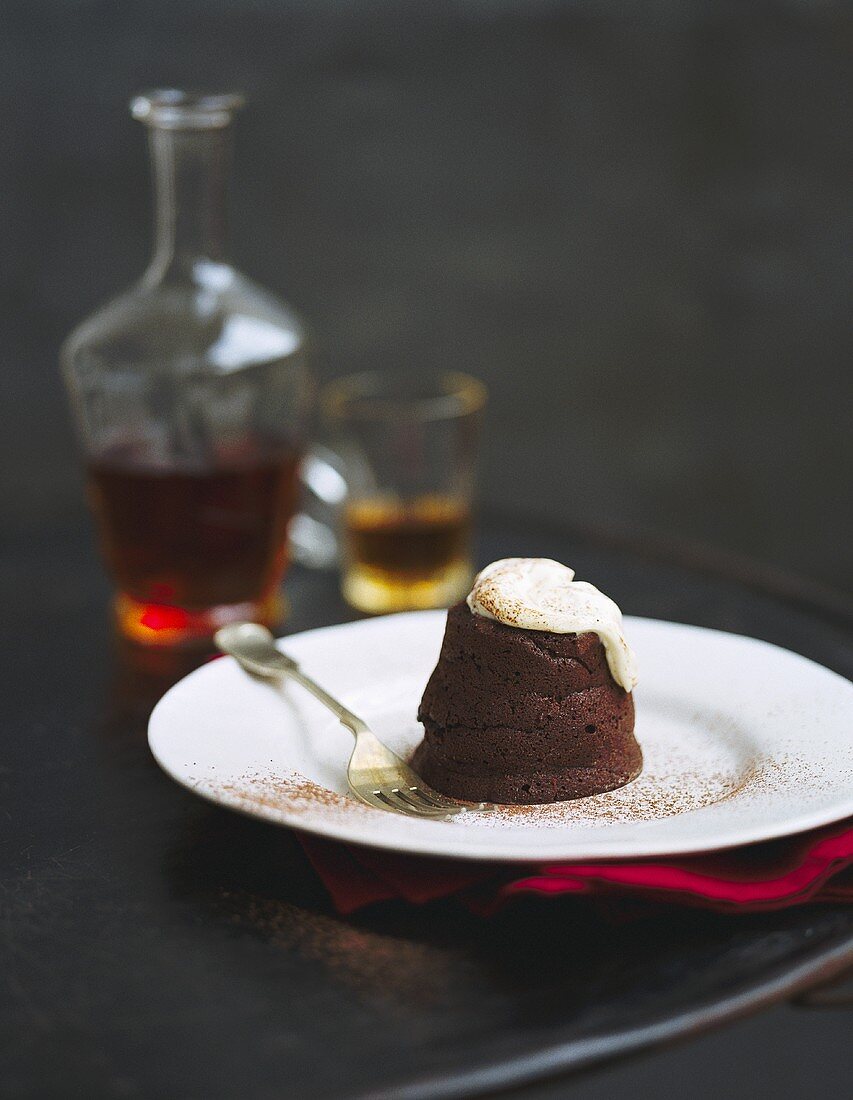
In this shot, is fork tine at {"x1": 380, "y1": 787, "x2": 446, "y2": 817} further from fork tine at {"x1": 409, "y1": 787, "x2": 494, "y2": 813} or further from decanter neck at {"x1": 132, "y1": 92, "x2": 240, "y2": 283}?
decanter neck at {"x1": 132, "y1": 92, "x2": 240, "y2": 283}

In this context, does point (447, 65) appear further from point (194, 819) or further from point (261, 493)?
point (194, 819)

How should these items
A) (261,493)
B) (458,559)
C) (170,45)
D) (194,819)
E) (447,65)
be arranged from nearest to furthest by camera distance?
(194,819)
(261,493)
(458,559)
(170,45)
(447,65)

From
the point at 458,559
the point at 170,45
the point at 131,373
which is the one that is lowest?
the point at 458,559

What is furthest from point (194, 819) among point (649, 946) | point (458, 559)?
point (458, 559)

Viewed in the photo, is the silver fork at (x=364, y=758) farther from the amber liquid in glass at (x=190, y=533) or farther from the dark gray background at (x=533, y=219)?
the dark gray background at (x=533, y=219)

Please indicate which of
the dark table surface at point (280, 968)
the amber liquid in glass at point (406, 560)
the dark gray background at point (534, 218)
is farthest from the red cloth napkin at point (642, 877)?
the dark gray background at point (534, 218)

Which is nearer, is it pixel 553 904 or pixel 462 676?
pixel 553 904

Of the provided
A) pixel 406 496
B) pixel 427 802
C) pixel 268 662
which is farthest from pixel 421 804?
pixel 406 496
